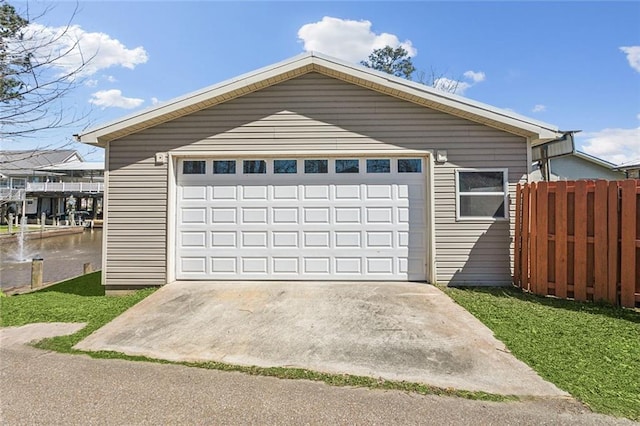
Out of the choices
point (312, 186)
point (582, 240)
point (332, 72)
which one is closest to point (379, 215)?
point (312, 186)

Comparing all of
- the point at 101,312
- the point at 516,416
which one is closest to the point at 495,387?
the point at 516,416

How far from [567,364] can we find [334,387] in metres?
2.37

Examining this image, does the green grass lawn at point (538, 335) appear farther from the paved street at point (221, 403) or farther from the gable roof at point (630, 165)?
the gable roof at point (630, 165)

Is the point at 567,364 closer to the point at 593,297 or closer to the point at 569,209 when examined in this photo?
the point at 593,297

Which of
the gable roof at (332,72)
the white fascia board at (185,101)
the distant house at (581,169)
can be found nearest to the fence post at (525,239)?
the gable roof at (332,72)

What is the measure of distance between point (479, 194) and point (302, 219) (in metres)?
3.43

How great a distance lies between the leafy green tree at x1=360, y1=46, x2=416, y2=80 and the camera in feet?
73.5

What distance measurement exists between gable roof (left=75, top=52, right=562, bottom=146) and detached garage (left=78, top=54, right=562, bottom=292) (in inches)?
1.5

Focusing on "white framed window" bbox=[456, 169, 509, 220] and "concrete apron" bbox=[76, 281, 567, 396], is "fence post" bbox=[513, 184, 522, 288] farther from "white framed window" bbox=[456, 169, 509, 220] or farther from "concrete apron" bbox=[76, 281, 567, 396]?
"concrete apron" bbox=[76, 281, 567, 396]

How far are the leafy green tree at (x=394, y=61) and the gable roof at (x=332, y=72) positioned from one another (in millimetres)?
16923

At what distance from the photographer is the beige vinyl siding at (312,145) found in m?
6.82

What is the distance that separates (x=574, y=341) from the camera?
4145 millimetres

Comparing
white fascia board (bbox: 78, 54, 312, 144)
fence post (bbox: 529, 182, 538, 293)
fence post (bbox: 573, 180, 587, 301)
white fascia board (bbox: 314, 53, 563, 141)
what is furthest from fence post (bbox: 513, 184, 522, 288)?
white fascia board (bbox: 78, 54, 312, 144)

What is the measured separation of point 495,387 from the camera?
322 cm
